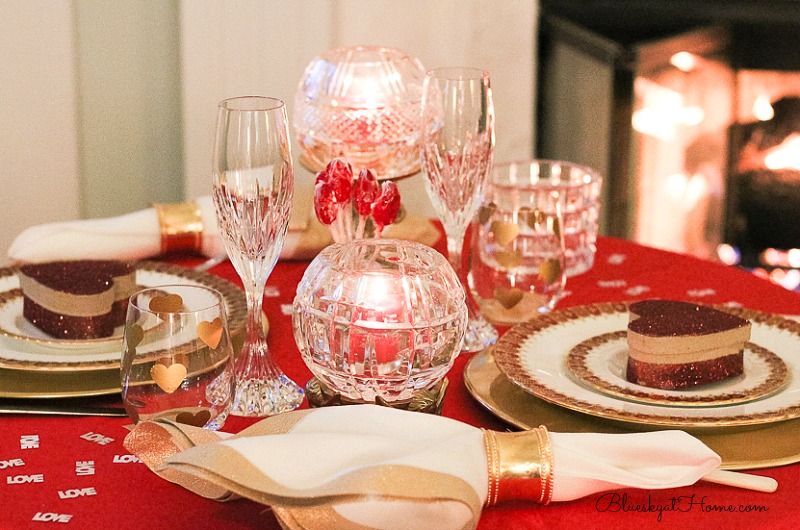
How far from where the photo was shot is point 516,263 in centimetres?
127

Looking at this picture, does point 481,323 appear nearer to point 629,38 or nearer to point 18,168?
point 18,168

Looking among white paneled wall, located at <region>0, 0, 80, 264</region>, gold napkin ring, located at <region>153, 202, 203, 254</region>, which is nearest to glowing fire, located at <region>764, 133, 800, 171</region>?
white paneled wall, located at <region>0, 0, 80, 264</region>

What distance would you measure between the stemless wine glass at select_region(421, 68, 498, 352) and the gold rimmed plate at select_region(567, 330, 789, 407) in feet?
0.47

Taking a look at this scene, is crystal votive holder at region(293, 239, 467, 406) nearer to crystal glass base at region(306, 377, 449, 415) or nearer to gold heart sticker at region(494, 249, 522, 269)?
crystal glass base at region(306, 377, 449, 415)

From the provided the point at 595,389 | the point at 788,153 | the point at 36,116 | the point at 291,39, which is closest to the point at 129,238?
the point at 595,389

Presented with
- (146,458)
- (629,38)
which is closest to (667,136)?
(629,38)

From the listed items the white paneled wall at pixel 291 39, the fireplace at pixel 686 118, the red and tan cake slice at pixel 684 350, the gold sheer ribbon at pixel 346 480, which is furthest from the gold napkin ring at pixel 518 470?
the fireplace at pixel 686 118

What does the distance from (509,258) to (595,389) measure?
296 mm

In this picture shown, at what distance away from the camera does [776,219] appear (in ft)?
9.70

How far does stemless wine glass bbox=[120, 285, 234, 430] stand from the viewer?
2.95 feet

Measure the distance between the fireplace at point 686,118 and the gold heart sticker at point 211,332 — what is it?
6.58 feet

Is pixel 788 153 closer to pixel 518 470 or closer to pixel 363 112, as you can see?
pixel 363 112

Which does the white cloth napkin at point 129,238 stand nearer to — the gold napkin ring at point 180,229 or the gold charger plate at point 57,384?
the gold napkin ring at point 180,229

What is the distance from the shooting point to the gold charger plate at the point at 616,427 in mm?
914
